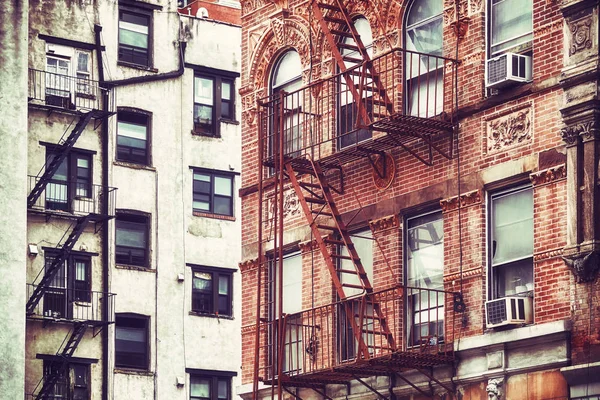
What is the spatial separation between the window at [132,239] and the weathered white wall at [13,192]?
3.67 metres

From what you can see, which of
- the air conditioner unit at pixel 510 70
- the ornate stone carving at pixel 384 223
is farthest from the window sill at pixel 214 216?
the air conditioner unit at pixel 510 70

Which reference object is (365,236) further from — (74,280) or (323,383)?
(74,280)

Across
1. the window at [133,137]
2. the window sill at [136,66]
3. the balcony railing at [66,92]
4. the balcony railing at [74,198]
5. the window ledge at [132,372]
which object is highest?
the window sill at [136,66]

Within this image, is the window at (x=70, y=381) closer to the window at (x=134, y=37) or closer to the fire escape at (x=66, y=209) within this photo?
the fire escape at (x=66, y=209)

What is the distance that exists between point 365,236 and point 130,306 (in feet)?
77.1

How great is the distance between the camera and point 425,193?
28203mm

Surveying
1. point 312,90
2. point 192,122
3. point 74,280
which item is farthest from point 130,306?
point 312,90

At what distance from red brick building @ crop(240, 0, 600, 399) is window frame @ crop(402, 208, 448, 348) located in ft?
0.11

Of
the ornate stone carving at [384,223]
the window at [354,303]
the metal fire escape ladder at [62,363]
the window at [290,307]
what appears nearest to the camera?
the ornate stone carving at [384,223]

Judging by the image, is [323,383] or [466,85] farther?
[323,383]

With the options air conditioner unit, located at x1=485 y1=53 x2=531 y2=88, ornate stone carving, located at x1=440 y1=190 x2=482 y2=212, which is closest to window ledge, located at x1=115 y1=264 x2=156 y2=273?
ornate stone carving, located at x1=440 y1=190 x2=482 y2=212

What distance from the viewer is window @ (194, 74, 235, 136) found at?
55.7 meters

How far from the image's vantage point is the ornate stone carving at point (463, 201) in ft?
88.7

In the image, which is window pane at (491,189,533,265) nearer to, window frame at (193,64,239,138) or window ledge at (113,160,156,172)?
window ledge at (113,160,156,172)
